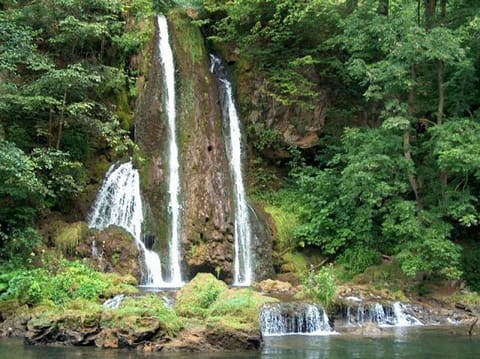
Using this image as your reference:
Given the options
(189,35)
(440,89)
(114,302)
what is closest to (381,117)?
(440,89)

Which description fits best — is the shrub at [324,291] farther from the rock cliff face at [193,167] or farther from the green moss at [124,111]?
the green moss at [124,111]

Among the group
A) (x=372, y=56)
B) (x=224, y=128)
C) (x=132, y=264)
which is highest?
(x=372, y=56)

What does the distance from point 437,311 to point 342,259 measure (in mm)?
4074

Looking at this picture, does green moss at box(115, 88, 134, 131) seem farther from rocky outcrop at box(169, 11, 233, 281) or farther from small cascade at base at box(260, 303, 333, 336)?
small cascade at base at box(260, 303, 333, 336)

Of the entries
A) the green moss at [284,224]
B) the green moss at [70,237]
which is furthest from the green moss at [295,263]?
the green moss at [70,237]

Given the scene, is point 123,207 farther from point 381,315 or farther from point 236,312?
point 381,315

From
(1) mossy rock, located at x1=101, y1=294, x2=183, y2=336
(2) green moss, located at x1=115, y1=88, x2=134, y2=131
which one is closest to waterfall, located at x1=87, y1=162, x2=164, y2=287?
(2) green moss, located at x1=115, y1=88, x2=134, y2=131

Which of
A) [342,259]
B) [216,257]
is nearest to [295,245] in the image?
[342,259]

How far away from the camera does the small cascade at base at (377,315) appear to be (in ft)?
50.4

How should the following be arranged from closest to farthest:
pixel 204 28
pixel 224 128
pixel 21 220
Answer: pixel 21 220 < pixel 224 128 < pixel 204 28

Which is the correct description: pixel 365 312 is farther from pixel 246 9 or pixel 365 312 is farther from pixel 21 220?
pixel 246 9

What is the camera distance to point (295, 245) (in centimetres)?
2083

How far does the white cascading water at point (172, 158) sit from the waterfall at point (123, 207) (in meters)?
0.54

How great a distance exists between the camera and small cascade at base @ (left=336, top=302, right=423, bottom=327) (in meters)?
15.4
